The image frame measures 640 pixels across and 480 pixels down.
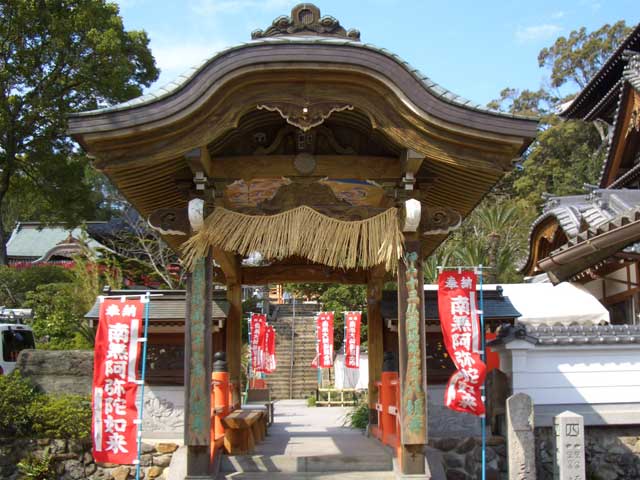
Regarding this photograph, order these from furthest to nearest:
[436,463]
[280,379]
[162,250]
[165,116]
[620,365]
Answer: [280,379] → [162,250] → [620,365] → [436,463] → [165,116]

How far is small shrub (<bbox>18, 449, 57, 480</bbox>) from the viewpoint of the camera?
987cm

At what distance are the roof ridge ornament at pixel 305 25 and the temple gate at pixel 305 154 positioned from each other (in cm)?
1

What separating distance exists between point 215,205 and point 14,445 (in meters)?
5.38

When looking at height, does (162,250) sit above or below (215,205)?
above

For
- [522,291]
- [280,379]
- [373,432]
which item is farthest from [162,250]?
[373,432]

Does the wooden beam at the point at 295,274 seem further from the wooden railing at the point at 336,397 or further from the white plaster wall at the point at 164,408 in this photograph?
the wooden railing at the point at 336,397

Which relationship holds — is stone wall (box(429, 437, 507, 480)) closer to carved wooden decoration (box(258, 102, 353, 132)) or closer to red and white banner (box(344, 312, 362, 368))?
carved wooden decoration (box(258, 102, 353, 132))

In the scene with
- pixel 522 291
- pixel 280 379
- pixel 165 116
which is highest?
pixel 165 116

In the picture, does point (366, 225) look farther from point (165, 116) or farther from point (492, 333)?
point (492, 333)

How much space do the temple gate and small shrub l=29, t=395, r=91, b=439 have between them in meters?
3.73

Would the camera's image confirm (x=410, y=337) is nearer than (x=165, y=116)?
No

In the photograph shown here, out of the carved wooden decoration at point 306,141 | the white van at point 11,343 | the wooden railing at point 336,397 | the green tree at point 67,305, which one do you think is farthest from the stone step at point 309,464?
the wooden railing at point 336,397

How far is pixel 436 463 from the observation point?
8.20 meters

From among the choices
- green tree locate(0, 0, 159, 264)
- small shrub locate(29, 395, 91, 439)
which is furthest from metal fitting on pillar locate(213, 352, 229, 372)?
green tree locate(0, 0, 159, 264)
